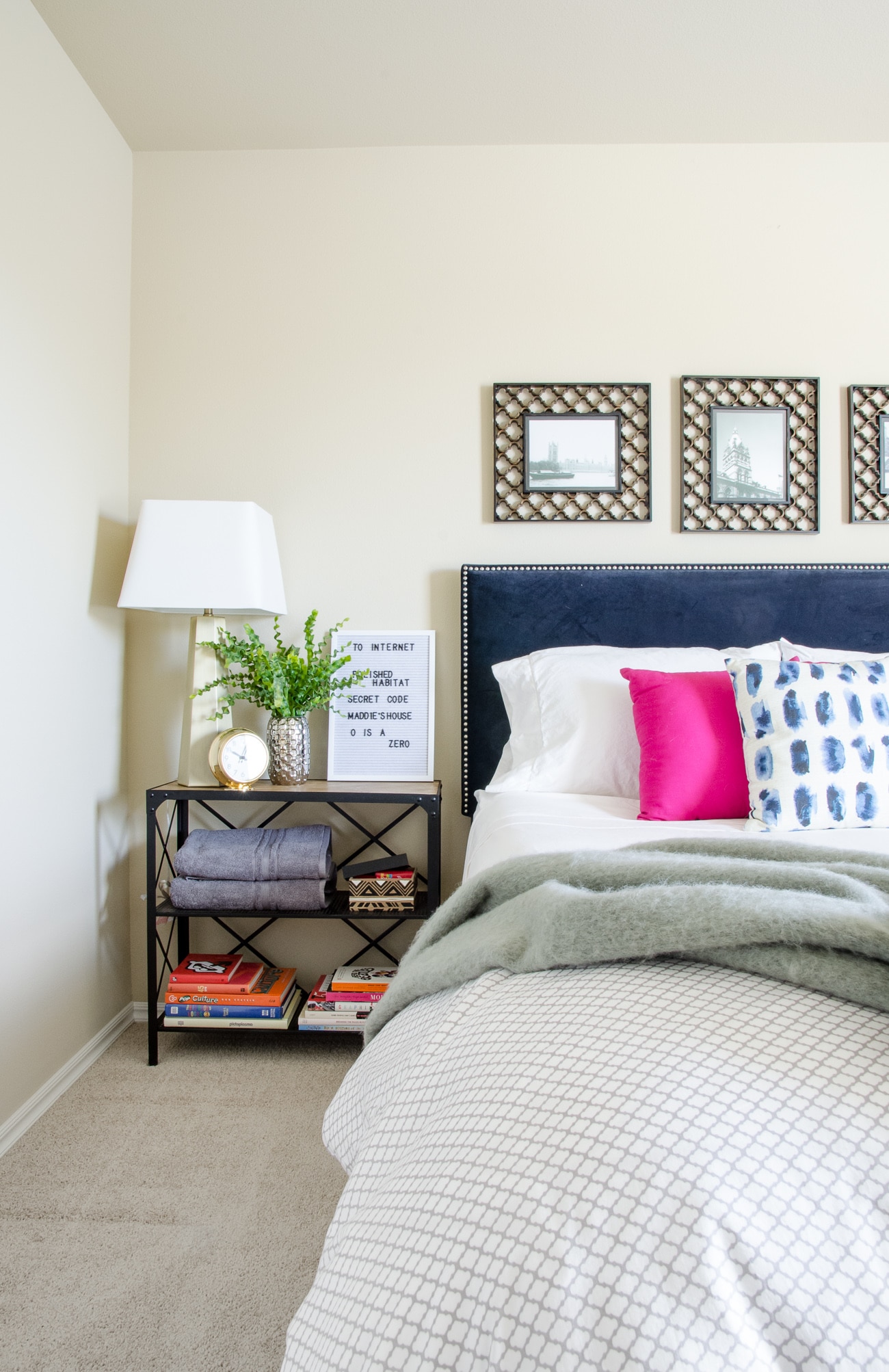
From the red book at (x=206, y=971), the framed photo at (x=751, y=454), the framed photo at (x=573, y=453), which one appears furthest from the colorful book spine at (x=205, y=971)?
the framed photo at (x=751, y=454)

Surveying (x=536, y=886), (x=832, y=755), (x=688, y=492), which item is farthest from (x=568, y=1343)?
(x=688, y=492)

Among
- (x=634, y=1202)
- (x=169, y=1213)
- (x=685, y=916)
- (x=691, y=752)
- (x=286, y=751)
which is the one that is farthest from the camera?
(x=286, y=751)

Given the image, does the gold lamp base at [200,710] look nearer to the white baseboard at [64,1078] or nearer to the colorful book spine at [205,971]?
the colorful book spine at [205,971]

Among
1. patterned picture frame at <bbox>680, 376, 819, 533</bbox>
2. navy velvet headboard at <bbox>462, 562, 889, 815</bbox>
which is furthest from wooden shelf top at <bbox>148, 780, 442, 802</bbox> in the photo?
patterned picture frame at <bbox>680, 376, 819, 533</bbox>

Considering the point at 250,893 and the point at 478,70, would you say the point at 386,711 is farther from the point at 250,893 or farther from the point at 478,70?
the point at 478,70

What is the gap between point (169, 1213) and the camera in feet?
5.21

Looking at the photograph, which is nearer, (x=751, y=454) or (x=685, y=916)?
(x=685, y=916)

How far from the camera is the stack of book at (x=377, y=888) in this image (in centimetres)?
225

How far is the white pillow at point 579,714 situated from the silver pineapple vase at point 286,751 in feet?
1.92

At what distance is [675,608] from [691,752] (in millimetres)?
752

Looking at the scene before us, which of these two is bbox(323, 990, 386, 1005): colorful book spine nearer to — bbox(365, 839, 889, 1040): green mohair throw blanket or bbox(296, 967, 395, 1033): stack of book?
bbox(296, 967, 395, 1033): stack of book

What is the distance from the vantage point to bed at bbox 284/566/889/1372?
0.49 meters

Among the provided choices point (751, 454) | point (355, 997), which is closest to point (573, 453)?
point (751, 454)

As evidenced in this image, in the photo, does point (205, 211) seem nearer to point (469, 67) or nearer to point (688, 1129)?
point (469, 67)
